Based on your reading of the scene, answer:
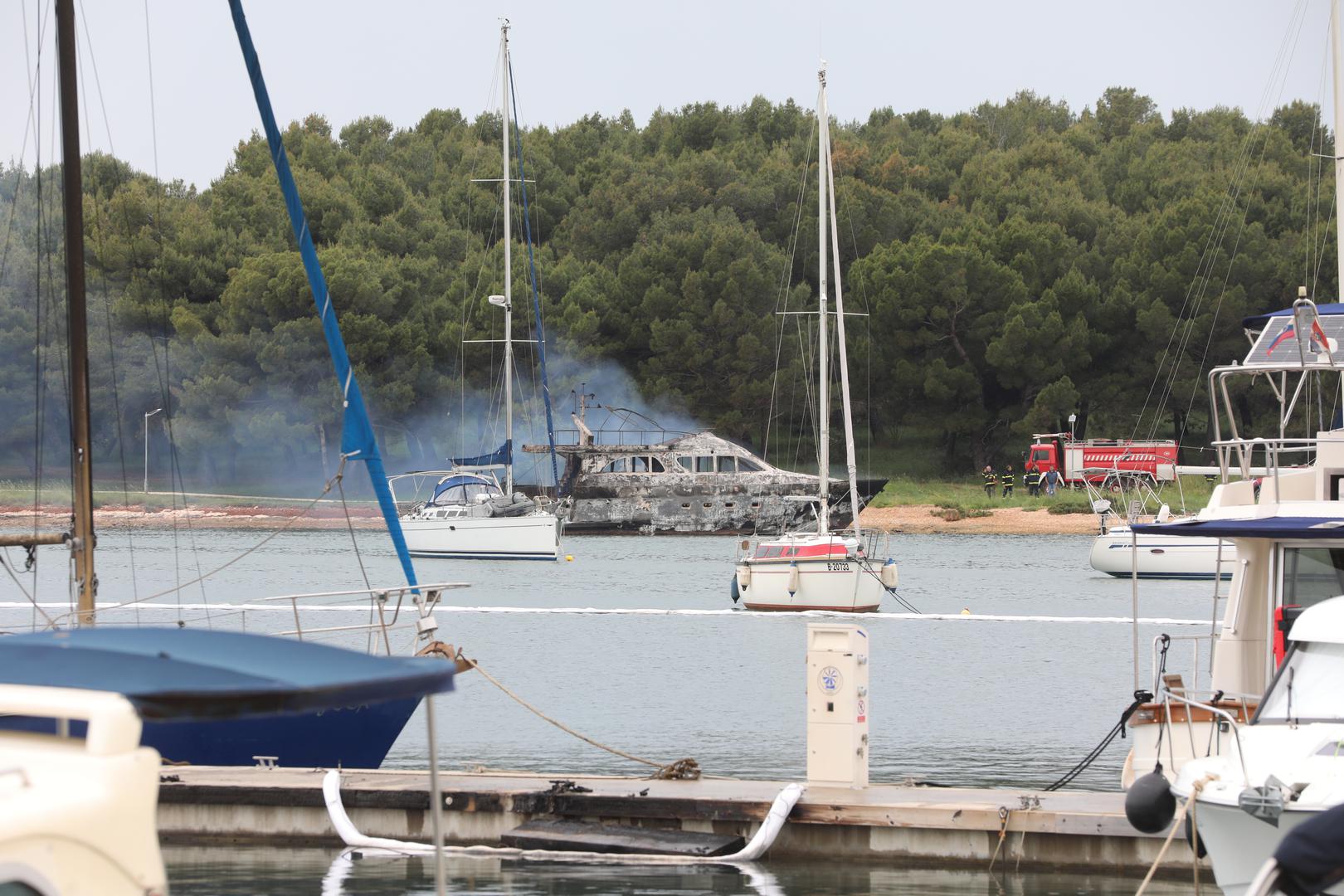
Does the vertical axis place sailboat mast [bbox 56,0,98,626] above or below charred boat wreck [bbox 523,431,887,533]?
above

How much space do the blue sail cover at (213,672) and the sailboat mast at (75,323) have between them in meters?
10.3

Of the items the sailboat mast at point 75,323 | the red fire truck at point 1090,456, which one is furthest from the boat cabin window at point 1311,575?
the red fire truck at point 1090,456

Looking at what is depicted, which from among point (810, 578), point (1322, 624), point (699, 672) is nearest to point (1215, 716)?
point (1322, 624)

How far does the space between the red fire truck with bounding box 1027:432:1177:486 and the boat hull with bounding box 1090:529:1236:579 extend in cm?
1498

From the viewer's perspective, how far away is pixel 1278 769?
9.14 meters

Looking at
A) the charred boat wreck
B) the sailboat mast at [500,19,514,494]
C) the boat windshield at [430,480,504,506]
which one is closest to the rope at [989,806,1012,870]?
the sailboat mast at [500,19,514,494]

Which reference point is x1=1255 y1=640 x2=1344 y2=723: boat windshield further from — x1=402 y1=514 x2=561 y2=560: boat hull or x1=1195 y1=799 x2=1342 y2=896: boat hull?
x1=402 y1=514 x2=561 y2=560: boat hull

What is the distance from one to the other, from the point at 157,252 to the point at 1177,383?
4977cm

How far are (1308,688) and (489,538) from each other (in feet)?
155

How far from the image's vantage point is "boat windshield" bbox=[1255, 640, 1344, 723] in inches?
392

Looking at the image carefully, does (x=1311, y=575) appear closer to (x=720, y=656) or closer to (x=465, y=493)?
(x=720, y=656)

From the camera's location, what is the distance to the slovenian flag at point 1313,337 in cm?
1462

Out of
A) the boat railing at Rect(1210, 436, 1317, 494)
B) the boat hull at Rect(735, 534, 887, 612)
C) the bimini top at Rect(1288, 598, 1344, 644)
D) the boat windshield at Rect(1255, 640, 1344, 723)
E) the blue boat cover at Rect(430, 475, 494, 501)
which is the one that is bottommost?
the boat hull at Rect(735, 534, 887, 612)

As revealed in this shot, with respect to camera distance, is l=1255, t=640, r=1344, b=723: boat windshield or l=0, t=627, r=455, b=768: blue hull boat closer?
l=0, t=627, r=455, b=768: blue hull boat
